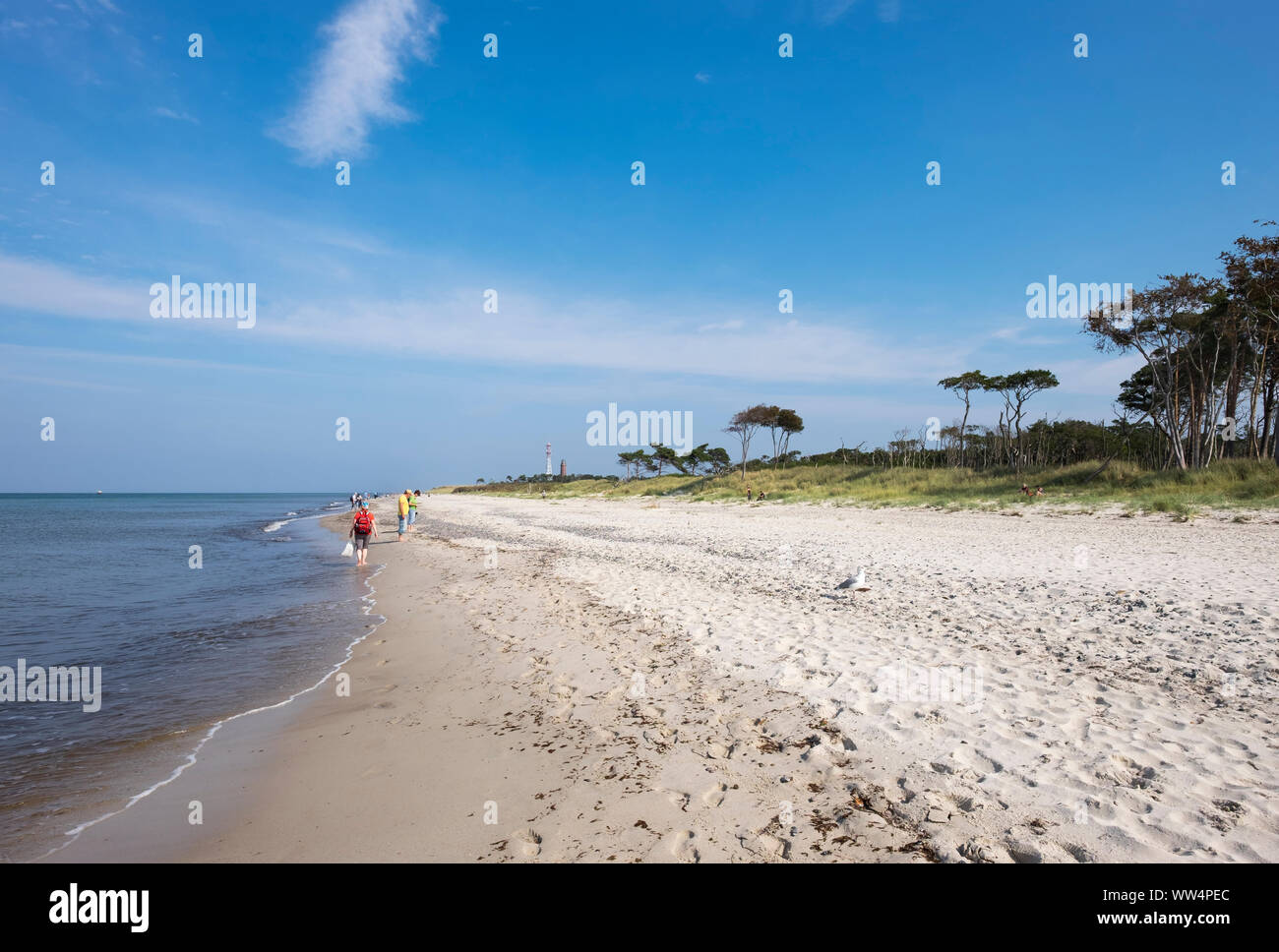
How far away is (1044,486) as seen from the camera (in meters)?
25.1

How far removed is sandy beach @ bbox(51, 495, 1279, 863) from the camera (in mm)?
3174

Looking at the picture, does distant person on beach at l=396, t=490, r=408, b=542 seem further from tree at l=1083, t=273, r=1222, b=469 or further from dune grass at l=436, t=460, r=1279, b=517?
tree at l=1083, t=273, r=1222, b=469

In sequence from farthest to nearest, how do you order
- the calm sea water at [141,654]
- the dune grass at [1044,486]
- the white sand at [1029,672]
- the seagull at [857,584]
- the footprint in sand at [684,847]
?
the dune grass at [1044,486], the seagull at [857,584], the calm sea water at [141,654], the white sand at [1029,672], the footprint in sand at [684,847]

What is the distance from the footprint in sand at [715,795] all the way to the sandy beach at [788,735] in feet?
0.06

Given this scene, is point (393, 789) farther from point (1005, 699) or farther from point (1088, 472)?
point (1088, 472)

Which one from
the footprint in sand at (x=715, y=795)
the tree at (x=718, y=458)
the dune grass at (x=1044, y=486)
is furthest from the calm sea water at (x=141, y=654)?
the tree at (x=718, y=458)

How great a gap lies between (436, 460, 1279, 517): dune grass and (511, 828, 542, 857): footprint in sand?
1928 cm

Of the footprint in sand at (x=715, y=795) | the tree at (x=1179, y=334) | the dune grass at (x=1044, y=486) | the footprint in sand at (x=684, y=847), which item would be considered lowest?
the footprint in sand at (x=715, y=795)

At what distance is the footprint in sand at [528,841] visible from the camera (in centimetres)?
316

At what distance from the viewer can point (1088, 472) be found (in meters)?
25.3

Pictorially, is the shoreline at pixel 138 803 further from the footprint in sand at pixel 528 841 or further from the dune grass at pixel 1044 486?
the dune grass at pixel 1044 486

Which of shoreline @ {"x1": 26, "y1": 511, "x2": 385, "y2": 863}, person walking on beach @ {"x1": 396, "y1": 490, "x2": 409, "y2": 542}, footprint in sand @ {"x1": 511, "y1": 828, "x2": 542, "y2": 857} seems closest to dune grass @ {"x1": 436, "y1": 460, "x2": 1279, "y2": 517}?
person walking on beach @ {"x1": 396, "y1": 490, "x2": 409, "y2": 542}
